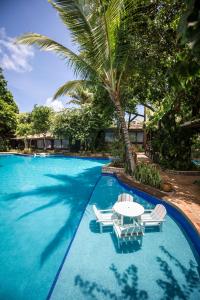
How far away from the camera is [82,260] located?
15.2 feet

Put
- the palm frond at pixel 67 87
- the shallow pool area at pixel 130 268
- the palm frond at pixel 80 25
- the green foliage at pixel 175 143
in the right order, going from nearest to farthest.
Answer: the shallow pool area at pixel 130 268, the palm frond at pixel 80 25, the palm frond at pixel 67 87, the green foliage at pixel 175 143

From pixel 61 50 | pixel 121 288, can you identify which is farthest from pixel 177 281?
pixel 61 50

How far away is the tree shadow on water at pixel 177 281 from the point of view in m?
3.63

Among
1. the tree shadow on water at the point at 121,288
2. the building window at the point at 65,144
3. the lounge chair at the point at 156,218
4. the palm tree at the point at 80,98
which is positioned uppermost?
the palm tree at the point at 80,98

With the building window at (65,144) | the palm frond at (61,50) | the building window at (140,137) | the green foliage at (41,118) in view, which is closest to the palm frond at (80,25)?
the palm frond at (61,50)

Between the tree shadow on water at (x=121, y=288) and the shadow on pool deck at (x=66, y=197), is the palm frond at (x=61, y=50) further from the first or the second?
the tree shadow on water at (x=121, y=288)

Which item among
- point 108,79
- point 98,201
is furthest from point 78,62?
point 98,201

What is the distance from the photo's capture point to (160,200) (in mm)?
7598

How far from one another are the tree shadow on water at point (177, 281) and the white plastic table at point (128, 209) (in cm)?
131

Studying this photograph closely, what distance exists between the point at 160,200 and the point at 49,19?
31.6ft

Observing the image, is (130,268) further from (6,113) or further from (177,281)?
(6,113)

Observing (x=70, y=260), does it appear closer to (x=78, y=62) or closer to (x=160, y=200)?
(x=160, y=200)

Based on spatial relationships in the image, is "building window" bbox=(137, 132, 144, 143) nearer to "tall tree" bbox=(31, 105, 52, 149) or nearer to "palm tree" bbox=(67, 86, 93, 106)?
"palm tree" bbox=(67, 86, 93, 106)

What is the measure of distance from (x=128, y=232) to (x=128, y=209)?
0.78 meters
